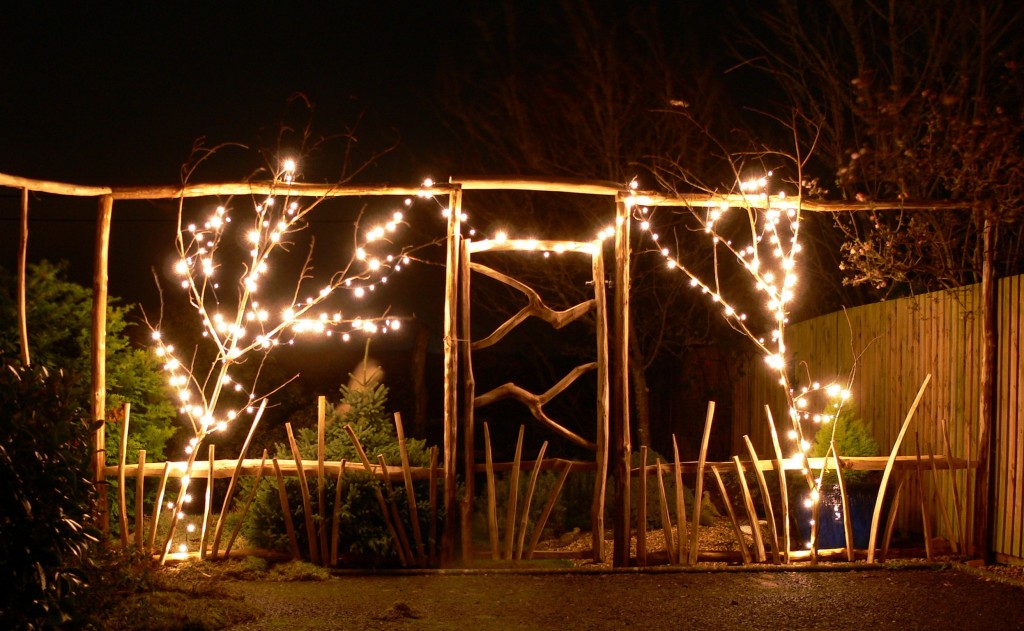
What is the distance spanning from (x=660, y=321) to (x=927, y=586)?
6657mm

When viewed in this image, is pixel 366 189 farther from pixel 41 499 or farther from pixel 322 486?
pixel 41 499

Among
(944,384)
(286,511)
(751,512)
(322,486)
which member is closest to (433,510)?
(322,486)

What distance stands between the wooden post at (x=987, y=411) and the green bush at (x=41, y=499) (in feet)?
20.7

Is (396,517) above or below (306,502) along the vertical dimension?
below

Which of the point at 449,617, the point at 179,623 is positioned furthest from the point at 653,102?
the point at 179,623

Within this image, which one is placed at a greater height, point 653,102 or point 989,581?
point 653,102

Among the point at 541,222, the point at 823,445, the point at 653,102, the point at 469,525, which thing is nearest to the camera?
the point at 469,525

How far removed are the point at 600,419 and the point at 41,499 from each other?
4.10 meters

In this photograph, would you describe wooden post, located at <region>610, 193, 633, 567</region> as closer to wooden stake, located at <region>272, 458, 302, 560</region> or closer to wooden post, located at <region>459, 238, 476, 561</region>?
wooden post, located at <region>459, 238, 476, 561</region>

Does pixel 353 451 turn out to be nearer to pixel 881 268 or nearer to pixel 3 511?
pixel 3 511

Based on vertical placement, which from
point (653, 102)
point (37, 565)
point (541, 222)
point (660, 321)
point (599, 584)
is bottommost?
point (599, 584)

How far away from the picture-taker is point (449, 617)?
5.43 metres

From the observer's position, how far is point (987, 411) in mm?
7082

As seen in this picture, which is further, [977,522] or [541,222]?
[541,222]
